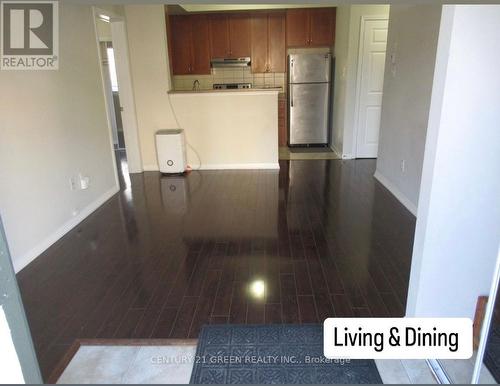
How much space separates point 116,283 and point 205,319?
759 millimetres

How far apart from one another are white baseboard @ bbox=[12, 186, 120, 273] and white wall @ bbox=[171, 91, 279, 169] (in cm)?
154

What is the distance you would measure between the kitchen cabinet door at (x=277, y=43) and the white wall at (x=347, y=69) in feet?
3.07

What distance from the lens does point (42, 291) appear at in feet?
7.56

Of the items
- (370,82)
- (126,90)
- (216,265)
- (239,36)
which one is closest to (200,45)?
(239,36)

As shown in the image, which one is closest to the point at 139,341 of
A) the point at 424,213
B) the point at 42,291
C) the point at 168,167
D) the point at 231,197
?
the point at 42,291

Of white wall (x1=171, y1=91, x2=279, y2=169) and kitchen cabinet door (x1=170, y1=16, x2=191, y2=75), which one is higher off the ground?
kitchen cabinet door (x1=170, y1=16, x2=191, y2=75)

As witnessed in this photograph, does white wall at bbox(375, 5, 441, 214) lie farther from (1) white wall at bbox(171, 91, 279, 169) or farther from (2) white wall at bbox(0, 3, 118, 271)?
(2) white wall at bbox(0, 3, 118, 271)

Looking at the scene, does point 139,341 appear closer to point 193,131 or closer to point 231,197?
point 231,197

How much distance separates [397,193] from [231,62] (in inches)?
156

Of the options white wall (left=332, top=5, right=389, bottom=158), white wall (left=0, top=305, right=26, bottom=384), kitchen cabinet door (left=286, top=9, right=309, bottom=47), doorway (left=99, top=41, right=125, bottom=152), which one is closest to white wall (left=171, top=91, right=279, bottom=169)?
white wall (left=332, top=5, right=389, bottom=158)

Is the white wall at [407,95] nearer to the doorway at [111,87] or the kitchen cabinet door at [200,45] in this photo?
the kitchen cabinet door at [200,45]

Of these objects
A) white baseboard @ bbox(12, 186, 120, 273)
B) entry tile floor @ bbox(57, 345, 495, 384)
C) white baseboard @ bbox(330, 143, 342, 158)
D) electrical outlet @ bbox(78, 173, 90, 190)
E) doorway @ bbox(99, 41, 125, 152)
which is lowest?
entry tile floor @ bbox(57, 345, 495, 384)

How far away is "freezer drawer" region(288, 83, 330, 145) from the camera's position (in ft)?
20.7

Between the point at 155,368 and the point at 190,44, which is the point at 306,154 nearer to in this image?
the point at 190,44
